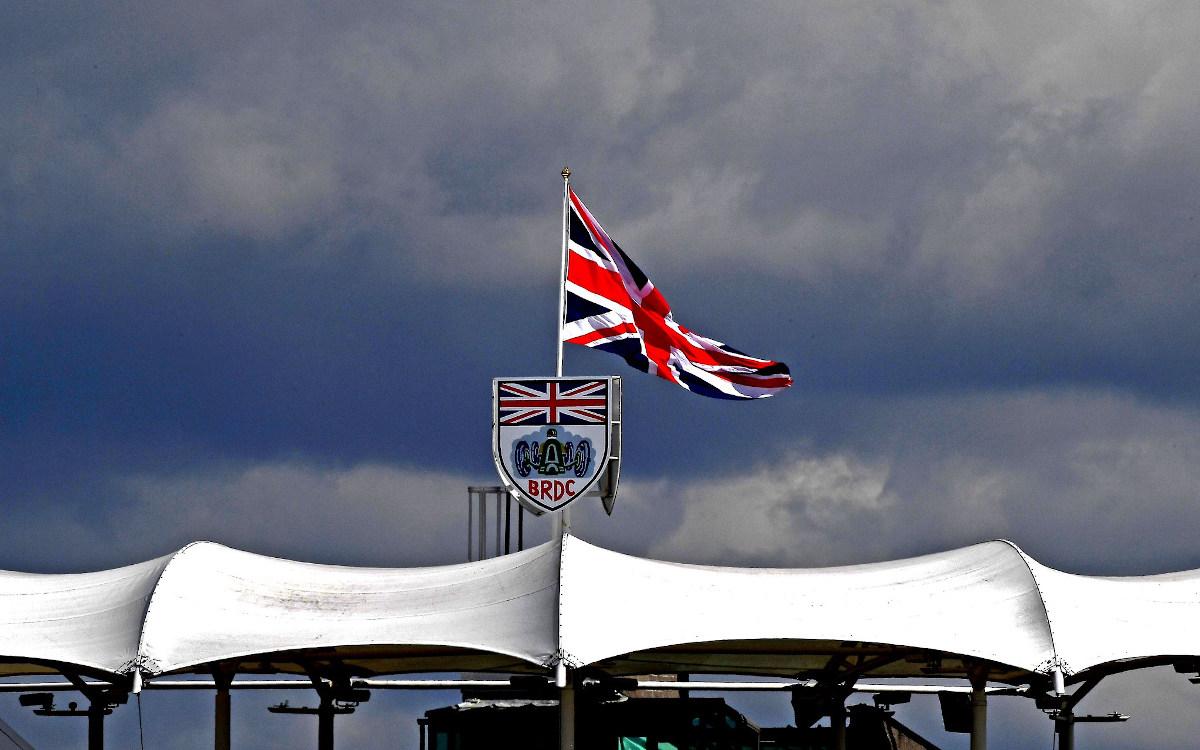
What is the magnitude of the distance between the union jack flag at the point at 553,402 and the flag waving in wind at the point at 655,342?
201cm

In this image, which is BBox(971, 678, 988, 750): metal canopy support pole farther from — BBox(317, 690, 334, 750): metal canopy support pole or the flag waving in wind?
BBox(317, 690, 334, 750): metal canopy support pole

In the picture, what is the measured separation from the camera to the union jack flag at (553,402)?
3175 centimetres

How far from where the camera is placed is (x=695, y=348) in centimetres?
3409

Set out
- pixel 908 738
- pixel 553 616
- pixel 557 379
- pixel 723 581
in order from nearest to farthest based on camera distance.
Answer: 1. pixel 553 616
2. pixel 723 581
3. pixel 557 379
4. pixel 908 738

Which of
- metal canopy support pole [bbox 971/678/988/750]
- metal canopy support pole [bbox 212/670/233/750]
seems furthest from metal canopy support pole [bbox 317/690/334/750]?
metal canopy support pole [bbox 971/678/988/750]

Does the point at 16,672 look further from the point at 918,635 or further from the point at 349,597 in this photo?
the point at 918,635

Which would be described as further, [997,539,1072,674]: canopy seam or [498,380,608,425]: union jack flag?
[498,380,608,425]: union jack flag

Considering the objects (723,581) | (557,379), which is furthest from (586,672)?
(557,379)

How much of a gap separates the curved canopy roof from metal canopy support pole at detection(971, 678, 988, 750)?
2.90 feet

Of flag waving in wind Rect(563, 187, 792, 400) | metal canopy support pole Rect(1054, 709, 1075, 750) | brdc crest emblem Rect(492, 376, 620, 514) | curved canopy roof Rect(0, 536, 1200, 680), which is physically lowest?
metal canopy support pole Rect(1054, 709, 1075, 750)

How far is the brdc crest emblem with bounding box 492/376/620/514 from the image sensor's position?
104 feet

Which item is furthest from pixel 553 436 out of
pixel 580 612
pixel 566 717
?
pixel 566 717

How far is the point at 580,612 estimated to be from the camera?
27516 mm

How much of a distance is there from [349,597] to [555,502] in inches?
164
